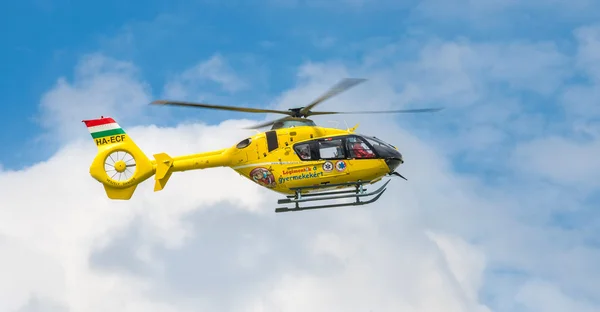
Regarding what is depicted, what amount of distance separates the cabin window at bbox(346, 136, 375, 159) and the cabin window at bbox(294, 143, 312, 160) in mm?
1571

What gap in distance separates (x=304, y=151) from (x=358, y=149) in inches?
85.4

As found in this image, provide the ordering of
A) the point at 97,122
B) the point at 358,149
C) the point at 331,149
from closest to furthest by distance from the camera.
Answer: the point at 358,149
the point at 331,149
the point at 97,122

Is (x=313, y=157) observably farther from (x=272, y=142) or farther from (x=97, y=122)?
(x=97, y=122)

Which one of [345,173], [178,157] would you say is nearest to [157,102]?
[178,157]

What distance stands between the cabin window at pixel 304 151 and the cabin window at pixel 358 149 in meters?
1.57

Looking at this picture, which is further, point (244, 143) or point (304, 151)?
point (244, 143)

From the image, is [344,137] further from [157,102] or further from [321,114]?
[157,102]

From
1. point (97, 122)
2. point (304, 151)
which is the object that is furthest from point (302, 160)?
point (97, 122)

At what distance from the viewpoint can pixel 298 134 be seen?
31.4m

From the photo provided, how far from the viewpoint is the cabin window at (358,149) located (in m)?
30.7

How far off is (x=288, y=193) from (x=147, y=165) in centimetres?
642

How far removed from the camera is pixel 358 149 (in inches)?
Result: 1212

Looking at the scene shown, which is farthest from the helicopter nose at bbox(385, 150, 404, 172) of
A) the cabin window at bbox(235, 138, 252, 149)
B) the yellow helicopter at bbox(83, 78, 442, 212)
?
the cabin window at bbox(235, 138, 252, 149)

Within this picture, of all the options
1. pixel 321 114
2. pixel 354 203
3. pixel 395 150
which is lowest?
pixel 354 203
